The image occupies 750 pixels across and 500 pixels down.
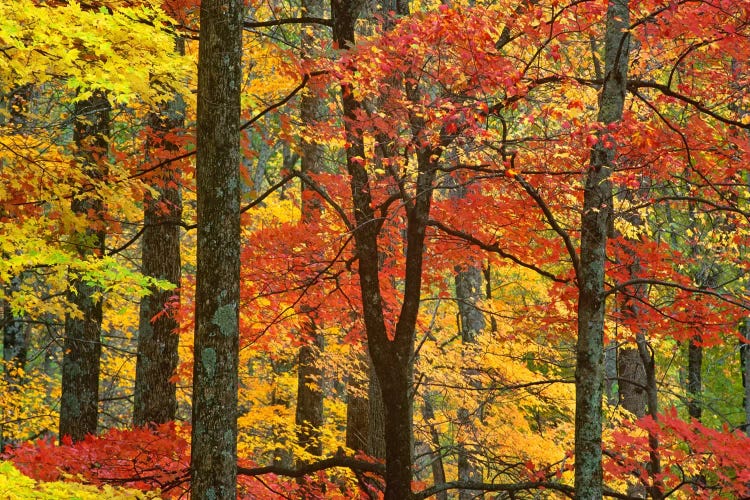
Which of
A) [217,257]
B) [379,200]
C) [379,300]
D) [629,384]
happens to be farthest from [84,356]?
[629,384]

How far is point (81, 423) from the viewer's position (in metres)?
9.60

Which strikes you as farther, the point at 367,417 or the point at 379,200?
the point at 367,417

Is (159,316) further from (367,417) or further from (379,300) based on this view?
(379,300)

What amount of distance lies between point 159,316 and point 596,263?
6033 mm

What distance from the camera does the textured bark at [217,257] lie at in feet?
17.3

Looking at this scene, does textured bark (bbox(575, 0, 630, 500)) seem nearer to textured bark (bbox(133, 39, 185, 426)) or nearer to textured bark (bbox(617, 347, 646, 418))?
textured bark (bbox(617, 347, 646, 418))

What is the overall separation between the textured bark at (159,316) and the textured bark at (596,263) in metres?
5.49

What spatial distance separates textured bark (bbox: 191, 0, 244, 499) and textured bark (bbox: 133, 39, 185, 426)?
3999 millimetres

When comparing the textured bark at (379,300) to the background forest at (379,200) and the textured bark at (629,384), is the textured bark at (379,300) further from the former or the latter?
the textured bark at (629,384)

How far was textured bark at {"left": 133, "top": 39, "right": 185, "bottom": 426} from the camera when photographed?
922cm

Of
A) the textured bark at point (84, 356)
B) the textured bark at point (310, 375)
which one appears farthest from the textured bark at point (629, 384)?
the textured bark at point (84, 356)

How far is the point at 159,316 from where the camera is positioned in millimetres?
9398

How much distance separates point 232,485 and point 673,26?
18.0ft

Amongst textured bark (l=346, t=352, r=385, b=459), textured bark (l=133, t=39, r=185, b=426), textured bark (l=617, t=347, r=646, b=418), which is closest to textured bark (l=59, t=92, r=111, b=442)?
textured bark (l=133, t=39, r=185, b=426)
